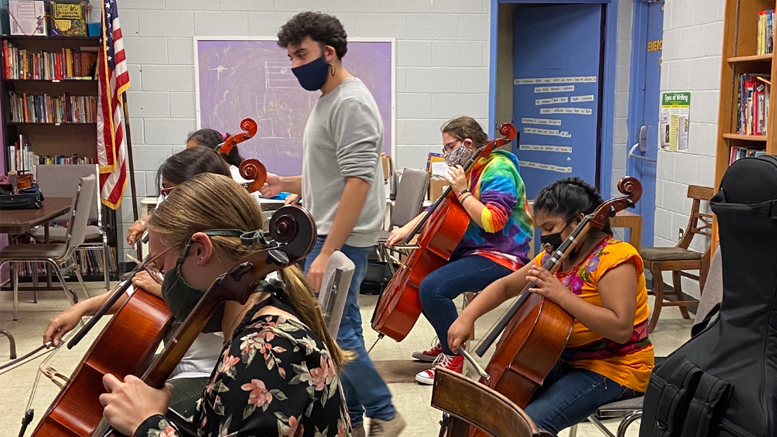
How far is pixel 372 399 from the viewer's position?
8.00ft

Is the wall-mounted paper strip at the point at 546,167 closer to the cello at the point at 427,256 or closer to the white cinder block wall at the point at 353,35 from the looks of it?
the white cinder block wall at the point at 353,35

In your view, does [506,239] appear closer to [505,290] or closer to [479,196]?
[479,196]

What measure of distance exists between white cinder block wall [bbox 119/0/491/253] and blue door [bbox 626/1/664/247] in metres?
1.07

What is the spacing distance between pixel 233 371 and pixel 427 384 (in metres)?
2.33

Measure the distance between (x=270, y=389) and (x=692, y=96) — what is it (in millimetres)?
4066

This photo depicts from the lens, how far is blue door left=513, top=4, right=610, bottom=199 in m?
5.55

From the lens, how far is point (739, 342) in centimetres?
135

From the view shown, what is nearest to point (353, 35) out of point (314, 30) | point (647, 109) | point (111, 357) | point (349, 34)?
point (349, 34)

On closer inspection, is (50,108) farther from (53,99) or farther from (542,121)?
(542,121)

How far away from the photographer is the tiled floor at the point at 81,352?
2939mm

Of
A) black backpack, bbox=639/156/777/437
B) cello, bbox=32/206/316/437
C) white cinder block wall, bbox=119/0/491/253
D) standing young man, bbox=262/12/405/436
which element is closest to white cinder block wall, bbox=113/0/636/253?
white cinder block wall, bbox=119/0/491/253

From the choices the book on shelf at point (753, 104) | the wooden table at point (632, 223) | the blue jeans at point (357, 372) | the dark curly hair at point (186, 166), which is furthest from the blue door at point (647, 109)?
the dark curly hair at point (186, 166)

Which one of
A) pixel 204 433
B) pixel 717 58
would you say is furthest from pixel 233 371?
pixel 717 58

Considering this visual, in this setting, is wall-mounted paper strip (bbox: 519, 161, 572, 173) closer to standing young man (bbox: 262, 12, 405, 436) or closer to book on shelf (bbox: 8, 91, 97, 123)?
book on shelf (bbox: 8, 91, 97, 123)
